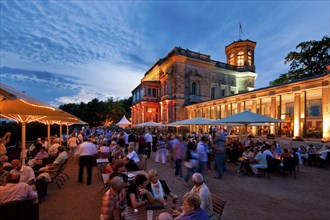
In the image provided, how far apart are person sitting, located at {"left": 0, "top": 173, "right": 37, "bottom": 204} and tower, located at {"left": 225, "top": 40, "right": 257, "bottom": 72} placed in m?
45.9

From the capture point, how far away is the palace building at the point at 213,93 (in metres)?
20.6

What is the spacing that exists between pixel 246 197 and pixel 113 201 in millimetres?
4664

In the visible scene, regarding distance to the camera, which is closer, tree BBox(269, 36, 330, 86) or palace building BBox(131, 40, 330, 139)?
palace building BBox(131, 40, 330, 139)

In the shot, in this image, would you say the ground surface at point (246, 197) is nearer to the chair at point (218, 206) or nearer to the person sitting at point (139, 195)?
the chair at point (218, 206)

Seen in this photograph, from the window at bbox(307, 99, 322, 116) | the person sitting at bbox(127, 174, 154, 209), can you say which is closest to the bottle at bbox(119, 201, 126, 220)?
the person sitting at bbox(127, 174, 154, 209)

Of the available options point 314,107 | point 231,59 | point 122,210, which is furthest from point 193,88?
point 122,210

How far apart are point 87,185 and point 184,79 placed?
31679 millimetres

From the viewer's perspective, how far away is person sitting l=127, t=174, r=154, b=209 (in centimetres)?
362

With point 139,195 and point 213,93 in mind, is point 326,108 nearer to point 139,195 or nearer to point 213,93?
point 139,195

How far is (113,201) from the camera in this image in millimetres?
3424

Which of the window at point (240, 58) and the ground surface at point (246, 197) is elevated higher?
the window at point (240, 58)

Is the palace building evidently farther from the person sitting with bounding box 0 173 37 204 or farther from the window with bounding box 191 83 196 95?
the person sitting with bounding box 0 173 37 204

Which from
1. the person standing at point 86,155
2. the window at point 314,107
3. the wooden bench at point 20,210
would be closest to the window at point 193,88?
the window at point 314,107

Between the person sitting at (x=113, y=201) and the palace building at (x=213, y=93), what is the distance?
19.5m
